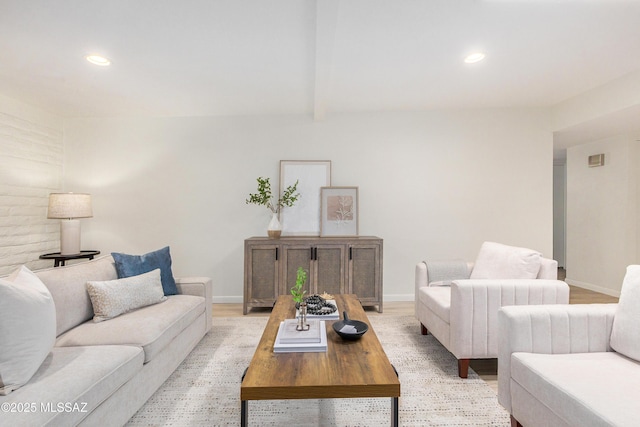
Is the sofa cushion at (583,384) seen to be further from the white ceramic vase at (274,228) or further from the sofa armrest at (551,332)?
the white ceramic vase at (274,228)

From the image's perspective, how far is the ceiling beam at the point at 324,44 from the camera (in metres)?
1.86

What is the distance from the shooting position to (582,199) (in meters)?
4.89

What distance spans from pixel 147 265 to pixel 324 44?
2233 mm

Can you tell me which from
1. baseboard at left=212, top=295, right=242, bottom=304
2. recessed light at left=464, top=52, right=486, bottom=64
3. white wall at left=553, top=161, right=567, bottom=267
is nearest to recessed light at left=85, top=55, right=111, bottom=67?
baseboard at left=212, top=295, right=242, bottom=304

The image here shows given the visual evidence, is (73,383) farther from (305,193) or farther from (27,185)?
(27,185)

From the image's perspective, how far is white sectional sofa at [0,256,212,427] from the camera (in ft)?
3.97

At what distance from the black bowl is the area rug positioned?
0.45 meters

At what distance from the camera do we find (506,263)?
8.31 feet

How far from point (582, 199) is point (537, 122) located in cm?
184

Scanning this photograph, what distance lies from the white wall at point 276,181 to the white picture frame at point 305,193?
0.11 meters

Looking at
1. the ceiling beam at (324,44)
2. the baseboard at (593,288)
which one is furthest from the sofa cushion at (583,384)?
the baseboard at (593,288)

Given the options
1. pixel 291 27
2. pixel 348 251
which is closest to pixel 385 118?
pixel 348 251

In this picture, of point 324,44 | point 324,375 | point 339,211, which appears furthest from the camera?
point 339,211

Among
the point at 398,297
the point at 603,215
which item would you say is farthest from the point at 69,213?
the point at 603,215
